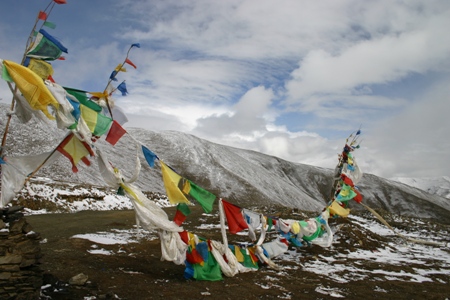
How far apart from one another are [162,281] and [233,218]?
356cm

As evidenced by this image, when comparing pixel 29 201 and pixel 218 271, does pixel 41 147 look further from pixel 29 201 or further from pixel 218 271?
pixel 218 271

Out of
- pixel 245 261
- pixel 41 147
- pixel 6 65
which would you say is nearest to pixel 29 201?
pixel 245 261

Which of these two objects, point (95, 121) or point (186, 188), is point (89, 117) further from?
point (186, 188)

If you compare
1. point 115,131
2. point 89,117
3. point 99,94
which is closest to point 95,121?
point 89,117

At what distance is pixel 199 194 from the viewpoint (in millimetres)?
11906

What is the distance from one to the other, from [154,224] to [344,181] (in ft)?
44.3

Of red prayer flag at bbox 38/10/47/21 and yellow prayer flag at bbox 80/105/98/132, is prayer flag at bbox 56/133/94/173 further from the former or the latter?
red prayer flag at bbox 38/10/47/21

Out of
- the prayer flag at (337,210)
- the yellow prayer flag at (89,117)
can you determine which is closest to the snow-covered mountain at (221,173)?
the prayer flag at (337,210)

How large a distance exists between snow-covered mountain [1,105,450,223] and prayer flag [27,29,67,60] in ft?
128

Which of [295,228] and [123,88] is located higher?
[123,88]

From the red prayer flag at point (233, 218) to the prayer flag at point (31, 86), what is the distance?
7.31 m

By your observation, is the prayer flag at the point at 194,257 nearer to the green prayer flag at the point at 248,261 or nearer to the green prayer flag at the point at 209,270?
the green prayer flag at the point at 209,270

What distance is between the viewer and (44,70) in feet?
28.1

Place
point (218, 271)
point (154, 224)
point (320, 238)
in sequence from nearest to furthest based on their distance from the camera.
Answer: point (154, 224), point (218, 271), point (320, 238)
